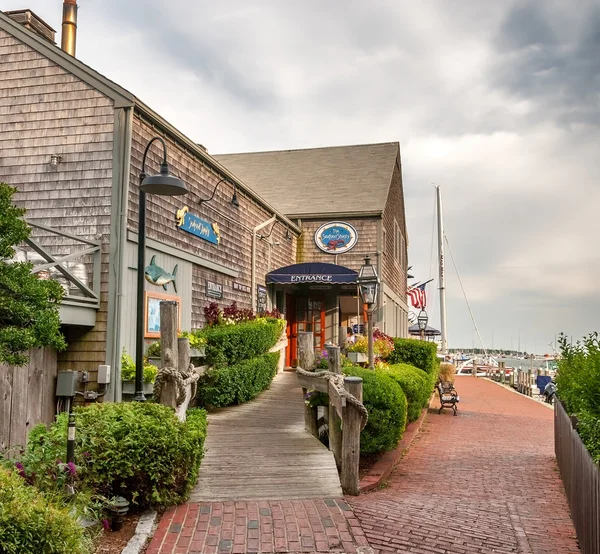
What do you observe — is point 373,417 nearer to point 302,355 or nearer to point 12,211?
point 302,355

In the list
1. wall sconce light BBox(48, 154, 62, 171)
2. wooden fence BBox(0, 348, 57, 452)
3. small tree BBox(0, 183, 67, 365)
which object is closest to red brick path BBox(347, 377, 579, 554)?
small tree BBox(0, 183, 67, 365)

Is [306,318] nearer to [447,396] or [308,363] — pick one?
[447,396]

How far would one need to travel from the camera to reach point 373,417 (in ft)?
29.0

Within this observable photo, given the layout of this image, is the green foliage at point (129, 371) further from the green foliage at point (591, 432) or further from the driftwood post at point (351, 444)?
the green foliage at point (591, 432)

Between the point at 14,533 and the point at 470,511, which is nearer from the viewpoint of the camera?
the point at 14,533

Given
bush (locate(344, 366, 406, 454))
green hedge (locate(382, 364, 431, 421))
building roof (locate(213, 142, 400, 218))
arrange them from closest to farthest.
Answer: bush (locate(344, 366, 406, 454)) → green hedge (locate(382, 364, 431, 421)) → building roof (locate(213, 142, 400, 218))

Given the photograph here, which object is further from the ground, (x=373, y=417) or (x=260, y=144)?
(x=260, y=144)

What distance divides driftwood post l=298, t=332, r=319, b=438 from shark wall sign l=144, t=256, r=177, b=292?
8.86 ft

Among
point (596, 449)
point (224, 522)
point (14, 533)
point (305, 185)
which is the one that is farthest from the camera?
point (305, 185)

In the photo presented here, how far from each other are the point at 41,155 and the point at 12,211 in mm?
5210

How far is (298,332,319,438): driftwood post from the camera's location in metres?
9.92

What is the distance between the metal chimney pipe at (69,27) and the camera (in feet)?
44.9

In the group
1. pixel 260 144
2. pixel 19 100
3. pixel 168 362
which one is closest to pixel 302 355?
pixel 168 362

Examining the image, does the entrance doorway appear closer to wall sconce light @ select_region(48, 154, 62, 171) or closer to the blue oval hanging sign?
the blue oval hanging sign
